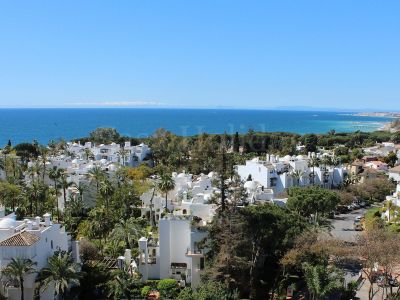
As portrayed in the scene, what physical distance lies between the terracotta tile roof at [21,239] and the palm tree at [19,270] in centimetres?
89

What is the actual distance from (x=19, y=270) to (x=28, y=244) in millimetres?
1591

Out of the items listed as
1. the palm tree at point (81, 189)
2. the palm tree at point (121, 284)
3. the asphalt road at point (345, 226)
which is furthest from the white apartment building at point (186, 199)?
the asphalt road at point (345, 226)

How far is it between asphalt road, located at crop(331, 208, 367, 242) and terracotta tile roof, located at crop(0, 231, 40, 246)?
24.9m

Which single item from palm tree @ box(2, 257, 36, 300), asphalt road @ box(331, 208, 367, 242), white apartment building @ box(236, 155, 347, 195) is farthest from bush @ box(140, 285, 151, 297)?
white apartment building @ box(236, 155, 347, 195)

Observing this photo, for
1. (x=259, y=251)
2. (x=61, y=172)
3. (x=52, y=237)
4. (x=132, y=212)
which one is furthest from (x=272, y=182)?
(x=52, y=237)

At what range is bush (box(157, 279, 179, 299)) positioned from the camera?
2777 centimetres

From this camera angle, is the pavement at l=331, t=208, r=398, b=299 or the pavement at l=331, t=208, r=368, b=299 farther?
the pavement at l=331, t=208, r=368, b=299

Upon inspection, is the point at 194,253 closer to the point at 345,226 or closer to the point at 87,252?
the point at 87,252

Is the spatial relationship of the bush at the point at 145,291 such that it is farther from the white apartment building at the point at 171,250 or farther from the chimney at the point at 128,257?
the chimney at the point at 128,257

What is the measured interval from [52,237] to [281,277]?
49.6 ft

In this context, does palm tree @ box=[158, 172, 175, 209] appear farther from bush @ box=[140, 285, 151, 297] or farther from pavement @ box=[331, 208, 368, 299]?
pavement @ box=[331, 208, 368, 299]

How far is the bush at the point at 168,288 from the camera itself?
2777 centimetres

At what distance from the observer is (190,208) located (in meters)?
37.0

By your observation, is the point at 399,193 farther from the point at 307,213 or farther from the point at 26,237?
the point at 26,237
